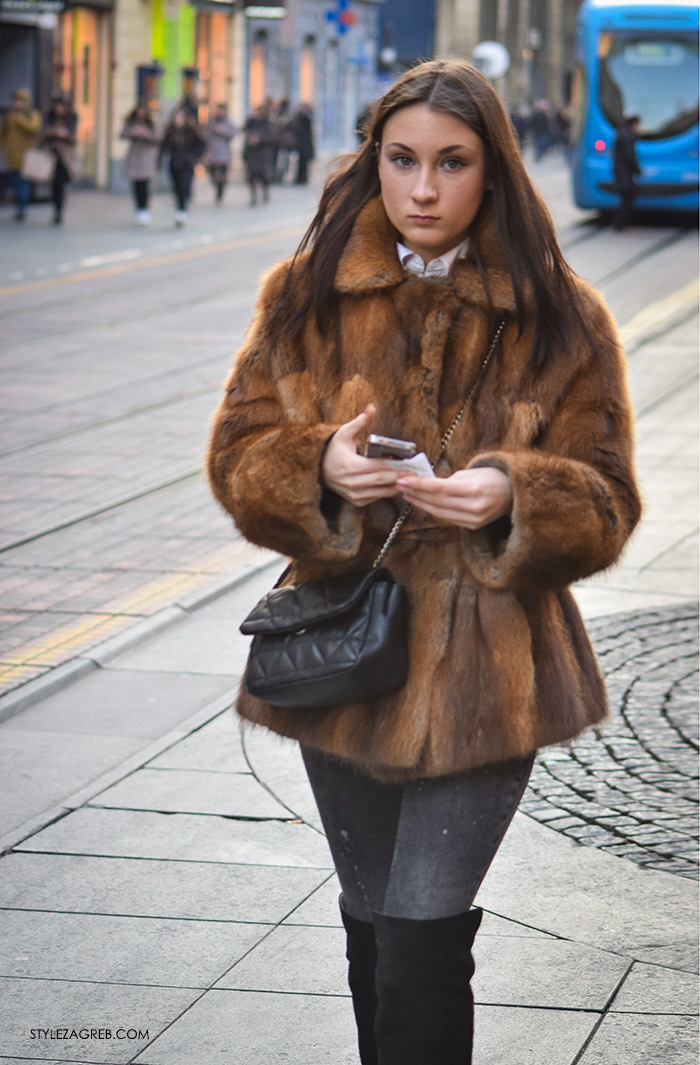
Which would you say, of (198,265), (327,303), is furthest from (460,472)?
(198,265)

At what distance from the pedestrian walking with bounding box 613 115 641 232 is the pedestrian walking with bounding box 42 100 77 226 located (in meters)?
8.26

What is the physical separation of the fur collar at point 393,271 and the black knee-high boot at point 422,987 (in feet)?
3.27

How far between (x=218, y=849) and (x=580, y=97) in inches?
892

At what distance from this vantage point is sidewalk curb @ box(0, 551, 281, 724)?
582 cm

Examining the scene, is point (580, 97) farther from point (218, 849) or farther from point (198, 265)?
point (218, 849)

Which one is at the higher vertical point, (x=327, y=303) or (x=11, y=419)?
(x=327, y=303)

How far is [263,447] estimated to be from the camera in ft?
8.74

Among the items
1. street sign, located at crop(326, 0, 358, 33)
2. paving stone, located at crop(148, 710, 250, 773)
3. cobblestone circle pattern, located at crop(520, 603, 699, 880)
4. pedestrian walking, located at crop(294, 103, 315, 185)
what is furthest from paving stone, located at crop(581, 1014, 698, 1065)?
street sign, located at crop(326, 0, 358, 33)

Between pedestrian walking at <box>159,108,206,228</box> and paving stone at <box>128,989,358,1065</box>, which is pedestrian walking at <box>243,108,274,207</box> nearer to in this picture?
pedestrian walking at <box>159,108,206,228</box>

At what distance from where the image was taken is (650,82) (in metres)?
24.6

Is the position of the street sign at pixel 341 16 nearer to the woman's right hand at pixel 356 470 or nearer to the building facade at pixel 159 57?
the building facade at pixel 159 57

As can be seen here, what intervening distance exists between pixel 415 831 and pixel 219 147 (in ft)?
93.2

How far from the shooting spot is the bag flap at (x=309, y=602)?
254cm

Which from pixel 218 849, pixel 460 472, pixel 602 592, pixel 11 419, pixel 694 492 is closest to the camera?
pixel 460 472
